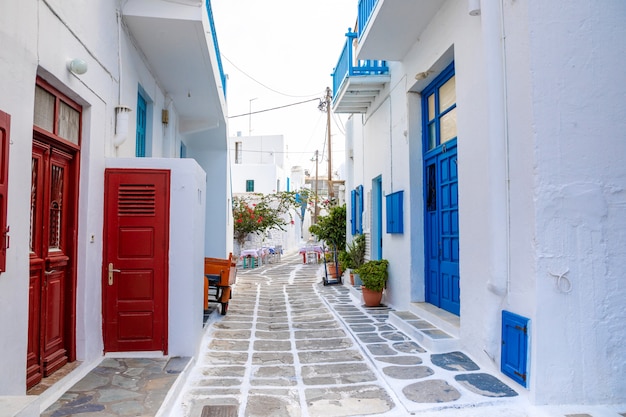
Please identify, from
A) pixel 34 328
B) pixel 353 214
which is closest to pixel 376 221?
pixel 353 214

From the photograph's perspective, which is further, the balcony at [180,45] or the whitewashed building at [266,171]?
the whitewashed building at [266,171]

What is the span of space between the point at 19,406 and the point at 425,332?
4330mm

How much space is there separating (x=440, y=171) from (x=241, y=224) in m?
13.8

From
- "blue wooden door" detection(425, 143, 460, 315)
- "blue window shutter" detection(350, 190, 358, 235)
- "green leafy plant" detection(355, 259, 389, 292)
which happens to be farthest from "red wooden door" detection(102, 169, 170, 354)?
"blue window shutter" detection(350, 190, 358, 235)

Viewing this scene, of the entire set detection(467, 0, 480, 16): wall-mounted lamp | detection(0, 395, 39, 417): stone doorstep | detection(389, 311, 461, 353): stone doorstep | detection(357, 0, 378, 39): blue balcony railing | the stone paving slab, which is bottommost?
the stone paving slab

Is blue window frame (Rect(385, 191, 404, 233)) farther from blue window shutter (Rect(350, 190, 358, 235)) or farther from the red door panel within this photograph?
the red door panel

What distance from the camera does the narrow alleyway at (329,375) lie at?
3652 millimetres

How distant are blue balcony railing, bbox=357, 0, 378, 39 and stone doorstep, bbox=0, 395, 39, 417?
19.3 feet

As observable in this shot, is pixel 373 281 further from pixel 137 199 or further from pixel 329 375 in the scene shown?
pixel 137 199

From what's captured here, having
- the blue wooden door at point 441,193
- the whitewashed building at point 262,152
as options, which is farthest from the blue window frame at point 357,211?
the whitewashed building at point 262,152

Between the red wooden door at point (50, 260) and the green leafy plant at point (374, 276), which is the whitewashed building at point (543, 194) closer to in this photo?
the green leafy plant at point (374, 276)

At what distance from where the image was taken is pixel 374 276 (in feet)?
25.4

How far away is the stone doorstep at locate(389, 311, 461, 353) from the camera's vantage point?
5059 mm

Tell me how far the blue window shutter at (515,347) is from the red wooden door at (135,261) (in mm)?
3252
